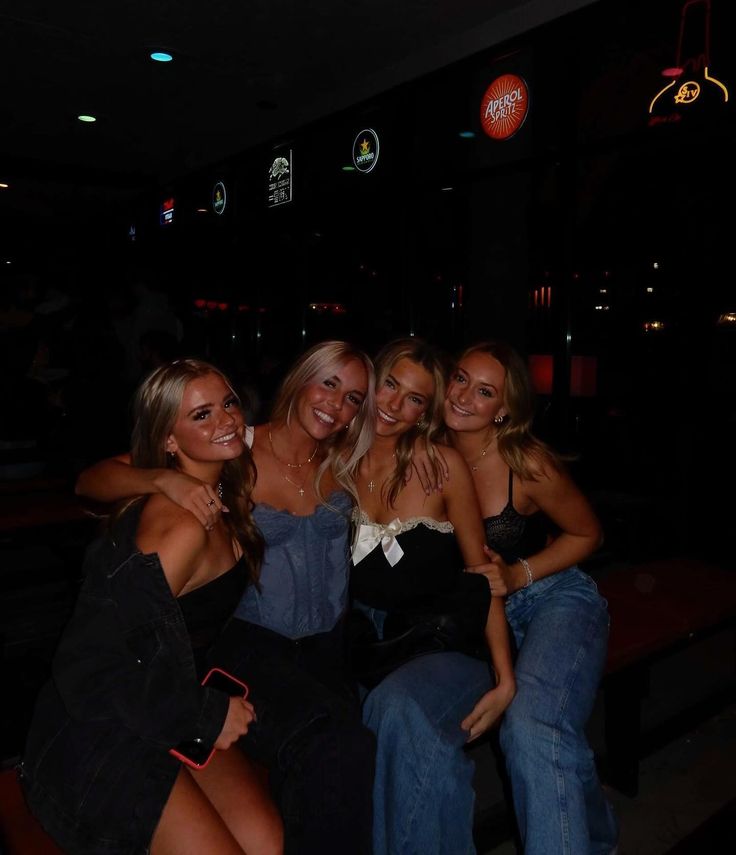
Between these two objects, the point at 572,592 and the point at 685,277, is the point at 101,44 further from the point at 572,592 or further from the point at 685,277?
the point at 572,592

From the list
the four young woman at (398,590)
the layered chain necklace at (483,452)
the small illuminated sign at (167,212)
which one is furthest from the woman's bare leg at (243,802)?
the small illuminated sign at (167,212)

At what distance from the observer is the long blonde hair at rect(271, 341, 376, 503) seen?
8.66 feet

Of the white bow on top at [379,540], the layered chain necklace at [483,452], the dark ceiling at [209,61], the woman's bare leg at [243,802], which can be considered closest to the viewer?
the woman's bare leg at [243,802]

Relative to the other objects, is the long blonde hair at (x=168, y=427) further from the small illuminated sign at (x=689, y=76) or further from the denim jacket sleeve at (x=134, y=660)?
the small illuminated sign at (x=689, y=76)

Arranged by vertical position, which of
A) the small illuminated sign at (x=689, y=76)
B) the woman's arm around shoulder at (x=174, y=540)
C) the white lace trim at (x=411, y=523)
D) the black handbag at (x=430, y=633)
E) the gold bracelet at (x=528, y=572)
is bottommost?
the black handbag at (x=430, y=633)

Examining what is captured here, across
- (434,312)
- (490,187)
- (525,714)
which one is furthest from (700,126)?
(525,714)

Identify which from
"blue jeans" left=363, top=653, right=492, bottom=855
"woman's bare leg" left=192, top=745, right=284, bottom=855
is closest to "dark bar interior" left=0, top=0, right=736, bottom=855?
"blue jeans" left=363, top=653, right=492, bottom=855

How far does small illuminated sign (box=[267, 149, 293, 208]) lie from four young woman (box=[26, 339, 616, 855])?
605cm

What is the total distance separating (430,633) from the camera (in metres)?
2.37

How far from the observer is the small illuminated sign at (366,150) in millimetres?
6848

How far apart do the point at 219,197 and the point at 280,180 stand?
1.66m

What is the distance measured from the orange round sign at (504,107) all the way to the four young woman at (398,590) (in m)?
3.46

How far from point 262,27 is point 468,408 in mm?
4430

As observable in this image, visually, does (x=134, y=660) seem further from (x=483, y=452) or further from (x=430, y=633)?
(x=483, y=452)
